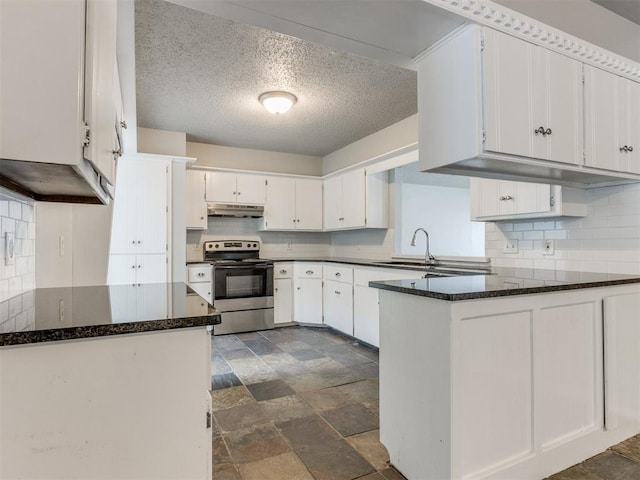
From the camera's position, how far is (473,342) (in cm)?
157

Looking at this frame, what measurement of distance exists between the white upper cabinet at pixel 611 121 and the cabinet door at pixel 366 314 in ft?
7.01

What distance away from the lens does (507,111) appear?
1.74m

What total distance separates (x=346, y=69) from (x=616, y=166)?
1952 mm

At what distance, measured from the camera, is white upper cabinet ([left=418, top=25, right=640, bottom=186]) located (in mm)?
1675

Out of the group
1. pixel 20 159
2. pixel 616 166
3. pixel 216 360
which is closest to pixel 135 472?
pixel 20 159

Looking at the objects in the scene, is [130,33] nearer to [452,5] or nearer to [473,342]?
[452,5]

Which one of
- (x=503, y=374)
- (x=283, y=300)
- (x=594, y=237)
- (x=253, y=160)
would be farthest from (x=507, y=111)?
(x=253, y=160)

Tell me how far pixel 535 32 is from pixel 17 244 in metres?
2.55

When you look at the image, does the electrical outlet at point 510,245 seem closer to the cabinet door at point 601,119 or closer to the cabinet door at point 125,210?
the cabinet door at point 601,119

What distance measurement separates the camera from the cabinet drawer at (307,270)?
4748 mm

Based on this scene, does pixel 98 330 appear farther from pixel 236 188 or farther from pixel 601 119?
pixel 236 188

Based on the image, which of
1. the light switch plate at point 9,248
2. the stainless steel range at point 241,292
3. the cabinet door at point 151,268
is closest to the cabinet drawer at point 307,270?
the stainless steel range at point 241,292

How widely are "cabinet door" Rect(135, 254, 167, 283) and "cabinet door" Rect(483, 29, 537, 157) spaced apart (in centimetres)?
337

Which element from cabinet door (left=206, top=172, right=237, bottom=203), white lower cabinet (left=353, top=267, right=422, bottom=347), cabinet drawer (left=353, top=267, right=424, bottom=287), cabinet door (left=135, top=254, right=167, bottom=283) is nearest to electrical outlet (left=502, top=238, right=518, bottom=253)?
cabinet drawer (left=353, top=267, right=424, bottom=287)
